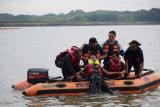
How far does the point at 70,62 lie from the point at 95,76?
2.66ft

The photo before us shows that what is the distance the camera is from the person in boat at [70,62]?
39.2 feet

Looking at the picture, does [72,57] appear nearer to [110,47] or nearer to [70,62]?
[70,62]

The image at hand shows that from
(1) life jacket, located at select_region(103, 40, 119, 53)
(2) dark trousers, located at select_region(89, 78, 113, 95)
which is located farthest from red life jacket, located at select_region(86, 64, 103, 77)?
(1) life jacket, located at select_region(103, 40, 119, 53)

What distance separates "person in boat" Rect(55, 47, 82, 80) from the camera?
11.9 m

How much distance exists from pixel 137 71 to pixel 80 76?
6.26 ft

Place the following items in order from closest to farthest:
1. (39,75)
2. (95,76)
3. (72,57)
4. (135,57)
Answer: (95,76) < (72,57) < (39,75) < (135,57)

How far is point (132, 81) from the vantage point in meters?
12.4

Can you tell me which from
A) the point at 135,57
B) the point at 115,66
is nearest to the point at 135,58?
the point at 135,57

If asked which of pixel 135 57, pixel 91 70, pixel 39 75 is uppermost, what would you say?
pixel 135 57

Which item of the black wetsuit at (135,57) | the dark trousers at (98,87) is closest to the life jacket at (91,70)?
the dark trousers at (98,87)

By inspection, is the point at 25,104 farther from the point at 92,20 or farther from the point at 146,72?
the point at 92,20

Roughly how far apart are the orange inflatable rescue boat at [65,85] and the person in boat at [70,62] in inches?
9.4

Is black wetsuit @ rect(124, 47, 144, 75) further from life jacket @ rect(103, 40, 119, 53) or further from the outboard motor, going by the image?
the outboard motor

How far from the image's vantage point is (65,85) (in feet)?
39.2
